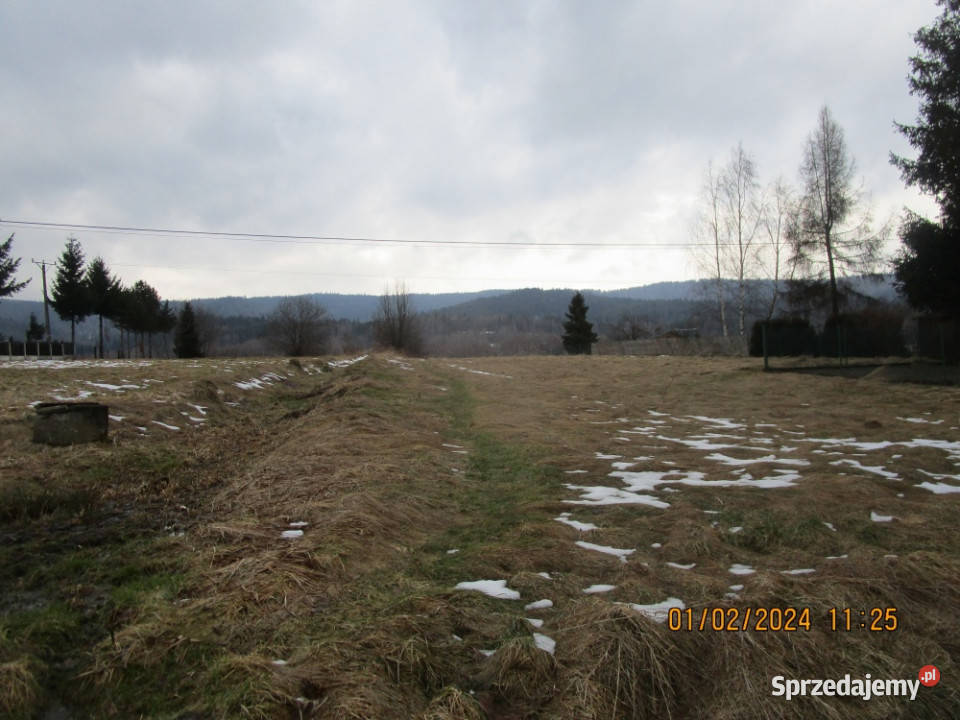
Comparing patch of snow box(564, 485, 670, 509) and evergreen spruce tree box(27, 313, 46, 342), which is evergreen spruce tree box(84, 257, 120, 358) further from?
patch of snow box(564, 485, 670, 509)

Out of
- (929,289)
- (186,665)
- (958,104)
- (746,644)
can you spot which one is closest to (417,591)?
(186,665)

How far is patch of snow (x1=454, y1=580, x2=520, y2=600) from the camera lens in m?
2.91

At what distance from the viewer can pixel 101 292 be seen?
43.0 meters

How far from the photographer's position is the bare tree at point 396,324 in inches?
2064

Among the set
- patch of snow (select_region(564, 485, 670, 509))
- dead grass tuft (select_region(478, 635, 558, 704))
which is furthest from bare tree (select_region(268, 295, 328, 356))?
dead grass tuft (select_region(478, 635, 558, 704))

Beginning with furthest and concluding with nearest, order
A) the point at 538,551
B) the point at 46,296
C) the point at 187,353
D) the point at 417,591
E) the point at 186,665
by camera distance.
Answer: the point at 187,353 < the point at 46,296 < the point at 538,551 < the point at 417,591 < the point at 186,665

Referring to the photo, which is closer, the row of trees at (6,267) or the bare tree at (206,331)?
the row of trees at (6,267)

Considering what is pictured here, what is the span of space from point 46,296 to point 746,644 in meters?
55.4

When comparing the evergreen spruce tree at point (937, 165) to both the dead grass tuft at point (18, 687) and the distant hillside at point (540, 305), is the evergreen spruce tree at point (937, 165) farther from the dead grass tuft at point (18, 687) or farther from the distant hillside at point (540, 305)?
the distant hillside at point (540, 305)

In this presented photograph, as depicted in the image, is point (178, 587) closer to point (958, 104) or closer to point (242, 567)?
point (242, 567)

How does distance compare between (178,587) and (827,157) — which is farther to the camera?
(827,157)

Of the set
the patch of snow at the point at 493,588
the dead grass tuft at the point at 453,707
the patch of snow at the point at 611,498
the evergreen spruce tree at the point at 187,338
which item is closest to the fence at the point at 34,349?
the evergreen spruce tree at the point at 187,338

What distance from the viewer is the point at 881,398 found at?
37.2 feet

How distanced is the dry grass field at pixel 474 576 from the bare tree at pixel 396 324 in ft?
148
